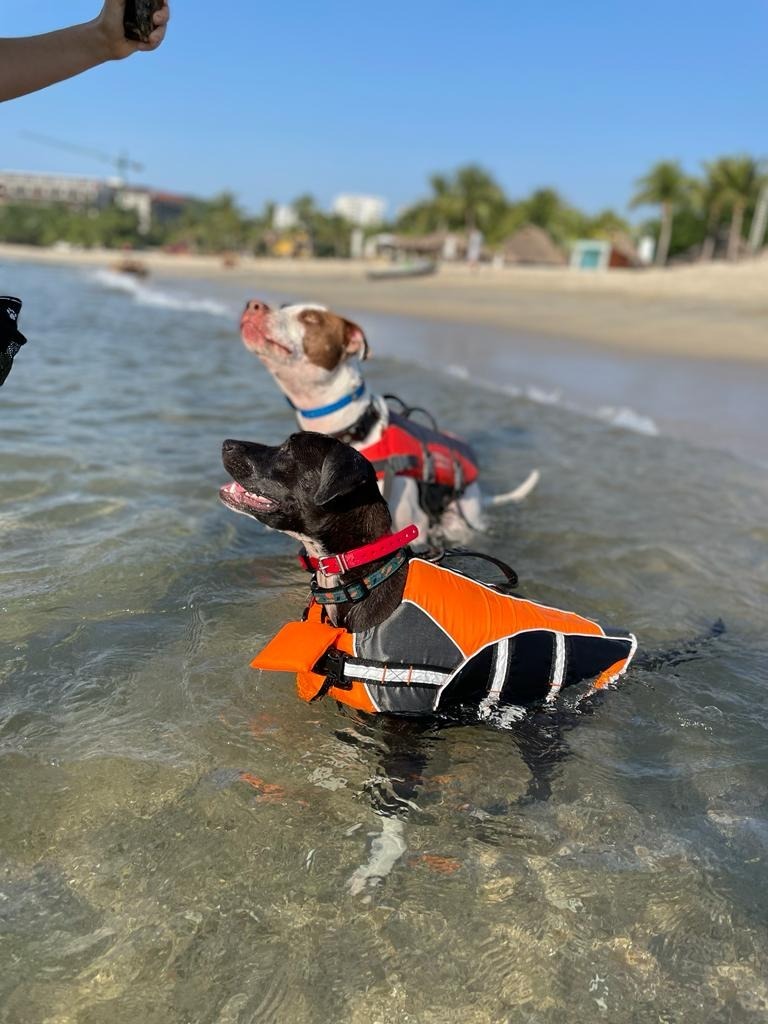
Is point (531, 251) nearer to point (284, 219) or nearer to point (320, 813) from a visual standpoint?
→ point (320, 813)

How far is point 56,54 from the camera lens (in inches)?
96.8

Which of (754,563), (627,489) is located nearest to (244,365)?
(627,489)

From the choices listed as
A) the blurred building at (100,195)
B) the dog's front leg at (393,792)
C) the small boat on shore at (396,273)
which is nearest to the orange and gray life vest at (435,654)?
the dog's front leg at (393,792)

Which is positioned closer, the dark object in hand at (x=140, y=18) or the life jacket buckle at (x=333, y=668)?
the dark object in hand at (x=140, y=18)

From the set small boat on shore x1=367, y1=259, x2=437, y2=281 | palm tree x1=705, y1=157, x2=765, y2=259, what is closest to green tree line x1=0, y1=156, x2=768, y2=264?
palm tree x1=705, y1=157, x2=765, y2=259

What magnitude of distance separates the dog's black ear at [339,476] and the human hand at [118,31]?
5.12 ft

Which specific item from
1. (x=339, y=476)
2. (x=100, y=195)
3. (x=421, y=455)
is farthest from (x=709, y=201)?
(x=100, y=195)

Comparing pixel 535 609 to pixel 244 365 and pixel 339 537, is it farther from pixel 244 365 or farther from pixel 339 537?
pixel 244 365

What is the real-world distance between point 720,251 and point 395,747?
71.7 m

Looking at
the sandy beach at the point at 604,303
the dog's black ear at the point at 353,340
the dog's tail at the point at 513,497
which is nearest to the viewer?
the dog's black ear at the point at 353,340

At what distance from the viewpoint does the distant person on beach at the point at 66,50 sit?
7.82ft

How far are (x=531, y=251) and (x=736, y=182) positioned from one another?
1510cm

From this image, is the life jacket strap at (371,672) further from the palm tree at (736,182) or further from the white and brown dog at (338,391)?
the palm tree at (736,182)

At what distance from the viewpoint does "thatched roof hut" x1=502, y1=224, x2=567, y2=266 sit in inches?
2341
